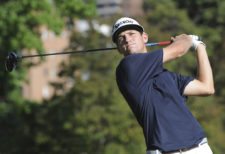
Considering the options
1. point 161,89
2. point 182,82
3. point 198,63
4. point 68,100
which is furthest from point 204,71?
point 68,100

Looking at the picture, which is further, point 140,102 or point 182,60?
point 182,60

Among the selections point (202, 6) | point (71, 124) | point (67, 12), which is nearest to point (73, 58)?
point (71, 124)

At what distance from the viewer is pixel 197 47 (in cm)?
606

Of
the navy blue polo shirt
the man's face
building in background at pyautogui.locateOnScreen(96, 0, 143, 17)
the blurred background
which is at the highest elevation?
building in background at pyautogui.locateOnScreen(96, 0, 143, 17)

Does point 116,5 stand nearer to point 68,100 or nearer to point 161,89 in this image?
point 68,100

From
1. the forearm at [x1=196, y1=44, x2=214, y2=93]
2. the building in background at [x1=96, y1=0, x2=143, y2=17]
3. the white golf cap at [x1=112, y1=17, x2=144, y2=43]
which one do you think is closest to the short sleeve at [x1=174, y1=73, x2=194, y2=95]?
the forearm at [x1=196, y1=44, x2=214, y2=93]

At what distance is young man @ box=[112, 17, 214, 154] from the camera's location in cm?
582

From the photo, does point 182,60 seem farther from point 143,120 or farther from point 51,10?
point 143,120

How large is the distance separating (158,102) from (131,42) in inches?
21.4

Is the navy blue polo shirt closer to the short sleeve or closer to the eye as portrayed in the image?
the short sleeve

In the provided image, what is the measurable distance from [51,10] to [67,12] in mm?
534

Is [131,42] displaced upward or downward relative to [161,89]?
upward

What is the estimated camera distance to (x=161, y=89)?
232 inches

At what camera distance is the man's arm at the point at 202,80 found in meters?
5.97
